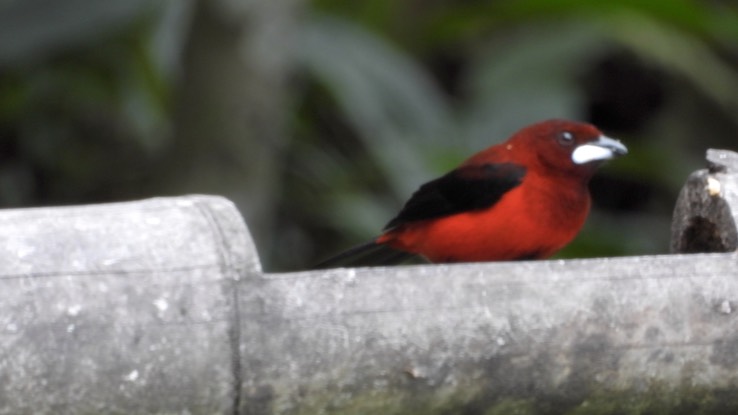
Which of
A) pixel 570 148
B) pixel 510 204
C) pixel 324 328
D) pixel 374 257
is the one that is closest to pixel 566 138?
pixel 570 148

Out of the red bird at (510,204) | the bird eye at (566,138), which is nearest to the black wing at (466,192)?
the red bird at (510,204)

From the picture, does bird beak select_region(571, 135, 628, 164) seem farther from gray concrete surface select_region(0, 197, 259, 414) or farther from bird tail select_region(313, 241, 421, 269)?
gray concrete surface select_region(0, 197, 259, 414)

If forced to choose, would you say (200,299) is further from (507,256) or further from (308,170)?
(308,170)

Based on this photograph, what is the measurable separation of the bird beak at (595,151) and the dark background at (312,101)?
157cm

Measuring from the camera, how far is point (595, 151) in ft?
12.9

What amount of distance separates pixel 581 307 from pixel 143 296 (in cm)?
67

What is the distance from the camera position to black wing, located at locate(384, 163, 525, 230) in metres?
3.92

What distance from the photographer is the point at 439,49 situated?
744cm

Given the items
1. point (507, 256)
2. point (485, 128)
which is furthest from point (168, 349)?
point (485, 128)

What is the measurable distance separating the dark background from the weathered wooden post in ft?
9.66

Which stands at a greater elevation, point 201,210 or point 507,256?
point 201,210

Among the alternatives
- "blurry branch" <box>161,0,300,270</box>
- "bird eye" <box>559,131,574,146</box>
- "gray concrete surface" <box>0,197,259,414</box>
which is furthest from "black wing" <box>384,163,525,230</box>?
"gray concrete surface" <box>0,197,259,414</box>

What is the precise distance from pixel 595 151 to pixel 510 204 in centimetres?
27

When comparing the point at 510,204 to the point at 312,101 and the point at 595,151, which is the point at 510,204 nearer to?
the point at 595,151
